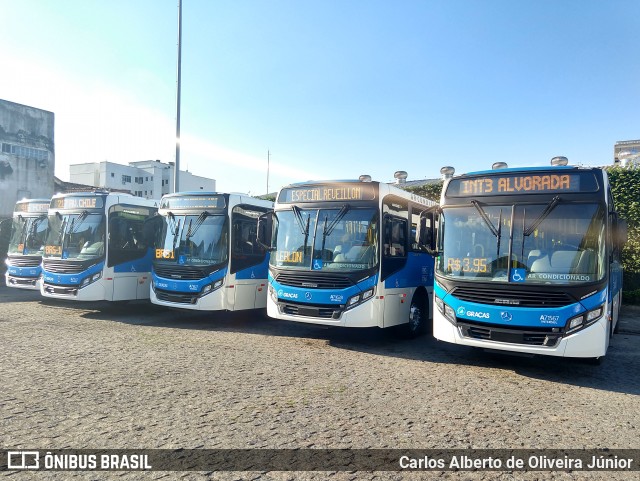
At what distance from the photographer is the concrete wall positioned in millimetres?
33438

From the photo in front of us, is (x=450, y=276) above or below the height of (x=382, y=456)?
above

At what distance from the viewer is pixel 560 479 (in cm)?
384

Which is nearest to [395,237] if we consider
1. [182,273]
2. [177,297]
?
[182,273]

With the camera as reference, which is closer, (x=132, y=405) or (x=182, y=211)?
(x=132, y=405)

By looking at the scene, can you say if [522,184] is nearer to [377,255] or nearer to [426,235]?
[426,235]

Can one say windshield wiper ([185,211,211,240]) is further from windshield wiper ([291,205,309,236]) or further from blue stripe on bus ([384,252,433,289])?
blue stripe on bus ([384,252,433,289])

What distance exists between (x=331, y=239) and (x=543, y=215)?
3.79m

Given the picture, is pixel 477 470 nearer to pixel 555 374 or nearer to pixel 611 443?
pixel 611 443

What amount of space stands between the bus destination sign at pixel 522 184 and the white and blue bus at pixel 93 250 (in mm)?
9124

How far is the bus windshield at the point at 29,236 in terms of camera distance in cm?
1452

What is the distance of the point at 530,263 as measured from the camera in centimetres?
684

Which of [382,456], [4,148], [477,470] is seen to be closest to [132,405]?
[382,456]

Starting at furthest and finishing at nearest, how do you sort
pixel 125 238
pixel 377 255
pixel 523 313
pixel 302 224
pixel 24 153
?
pixel 24 153 → pixel 125 238 → pixel 302 224 → pixel 377 255 → pixel 523 313

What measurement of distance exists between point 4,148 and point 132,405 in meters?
36.0
